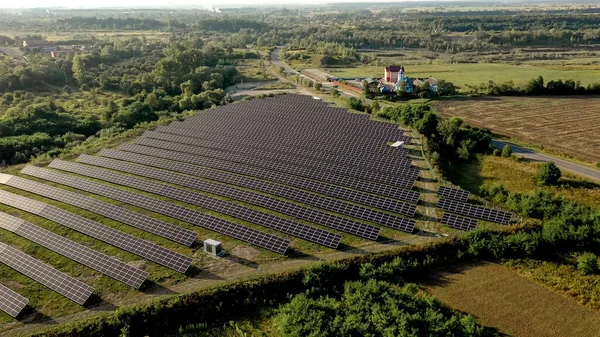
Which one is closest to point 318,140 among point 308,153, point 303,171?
point 308,153

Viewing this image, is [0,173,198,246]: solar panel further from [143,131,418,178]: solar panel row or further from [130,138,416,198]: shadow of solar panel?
A: [143,131,418,178]: solar panel row

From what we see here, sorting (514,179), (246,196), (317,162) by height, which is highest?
(317,162)

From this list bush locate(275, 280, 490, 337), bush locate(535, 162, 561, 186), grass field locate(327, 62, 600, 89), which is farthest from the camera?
grass field locate(327, 62, 600, 89)

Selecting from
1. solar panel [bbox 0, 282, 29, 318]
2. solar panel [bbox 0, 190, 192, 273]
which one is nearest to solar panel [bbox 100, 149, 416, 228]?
solar panel [bbox 0, 190, 192, 273]

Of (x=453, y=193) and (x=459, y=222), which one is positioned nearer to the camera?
(x=459, y=222)

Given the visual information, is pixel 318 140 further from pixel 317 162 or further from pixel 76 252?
pixel 76 252

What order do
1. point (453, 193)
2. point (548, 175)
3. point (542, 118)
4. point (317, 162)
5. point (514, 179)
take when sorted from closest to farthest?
point (453, 193), point (548, 175), point (514, 179), point (317, 162), point (542, 118)

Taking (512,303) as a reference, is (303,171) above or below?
above
